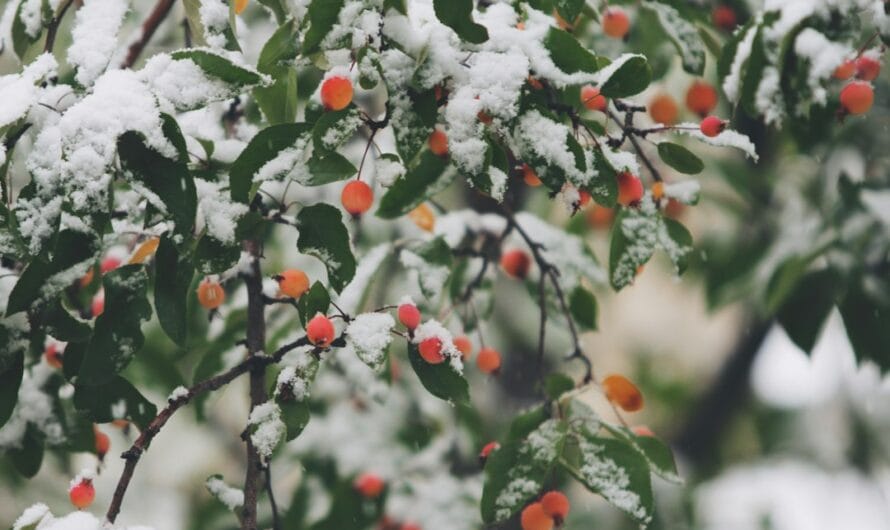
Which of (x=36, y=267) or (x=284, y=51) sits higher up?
(x=284, y=51)

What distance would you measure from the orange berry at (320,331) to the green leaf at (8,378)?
41 cm

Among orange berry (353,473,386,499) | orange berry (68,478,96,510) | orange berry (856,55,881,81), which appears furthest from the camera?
orange berry (353,473,386,499)

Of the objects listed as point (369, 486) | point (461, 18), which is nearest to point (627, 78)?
point (461, 18)

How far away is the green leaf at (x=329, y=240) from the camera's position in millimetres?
1093

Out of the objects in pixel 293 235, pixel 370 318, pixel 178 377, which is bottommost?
pixel 293 235

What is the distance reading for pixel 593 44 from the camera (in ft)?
5.98

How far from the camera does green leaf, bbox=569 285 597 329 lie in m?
1.68

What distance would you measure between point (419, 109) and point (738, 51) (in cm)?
61

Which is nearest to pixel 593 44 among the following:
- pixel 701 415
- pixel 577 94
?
pixel 577 94

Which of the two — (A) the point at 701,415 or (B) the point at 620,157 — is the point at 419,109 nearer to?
(B) the point at 620,157

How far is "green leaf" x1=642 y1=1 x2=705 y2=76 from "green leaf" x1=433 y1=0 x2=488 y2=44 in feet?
1.82

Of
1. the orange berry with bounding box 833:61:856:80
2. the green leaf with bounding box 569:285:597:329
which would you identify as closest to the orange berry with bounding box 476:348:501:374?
the green leaf with bounding box 569:285:597:329

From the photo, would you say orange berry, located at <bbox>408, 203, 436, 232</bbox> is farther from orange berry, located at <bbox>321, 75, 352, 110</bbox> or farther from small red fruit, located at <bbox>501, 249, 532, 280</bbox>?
orange berry, located at <bbox>321, 75, 352, 110</bbox>

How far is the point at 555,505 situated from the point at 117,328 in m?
0.60
